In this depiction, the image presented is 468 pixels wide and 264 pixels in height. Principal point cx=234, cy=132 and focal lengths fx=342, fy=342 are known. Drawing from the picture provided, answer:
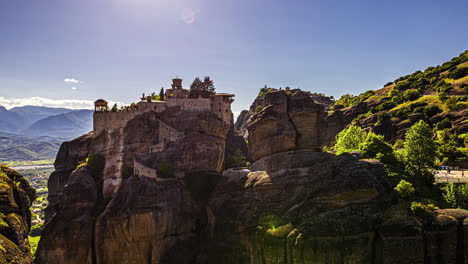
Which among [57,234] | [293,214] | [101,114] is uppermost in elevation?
[101,114]

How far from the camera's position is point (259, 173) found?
43.2 metres

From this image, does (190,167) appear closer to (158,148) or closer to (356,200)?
(158,148)

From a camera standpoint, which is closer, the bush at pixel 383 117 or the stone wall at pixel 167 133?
the stone wall at pixel 167 133

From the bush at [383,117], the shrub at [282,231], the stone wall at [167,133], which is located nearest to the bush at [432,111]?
the bush at [383,117]

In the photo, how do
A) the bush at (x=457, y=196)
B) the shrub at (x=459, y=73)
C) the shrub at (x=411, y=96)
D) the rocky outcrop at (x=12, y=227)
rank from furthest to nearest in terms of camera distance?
the shrub at (x=459, y=73) → the shrub at (x=411, y=96) → the bush at (x=457, y=196) → the rocky outcrop at (x=12, y=227)

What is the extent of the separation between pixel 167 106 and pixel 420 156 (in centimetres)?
4203

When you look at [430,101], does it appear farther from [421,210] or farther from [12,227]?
[12,227]

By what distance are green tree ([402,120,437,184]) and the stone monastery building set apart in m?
33.4

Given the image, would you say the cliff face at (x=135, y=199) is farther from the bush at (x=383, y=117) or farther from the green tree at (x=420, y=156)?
the bush at (x=383, y=117)

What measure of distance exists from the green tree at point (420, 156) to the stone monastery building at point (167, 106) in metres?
33.4

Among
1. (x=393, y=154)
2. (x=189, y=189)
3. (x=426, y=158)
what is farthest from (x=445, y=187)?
(x=189, y=189)

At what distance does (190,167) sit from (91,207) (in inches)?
715

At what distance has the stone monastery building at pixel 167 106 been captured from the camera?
63344 mm

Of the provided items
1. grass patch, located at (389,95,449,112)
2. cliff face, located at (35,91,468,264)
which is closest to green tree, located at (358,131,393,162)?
cliff face, located at (35,91,468,264)
